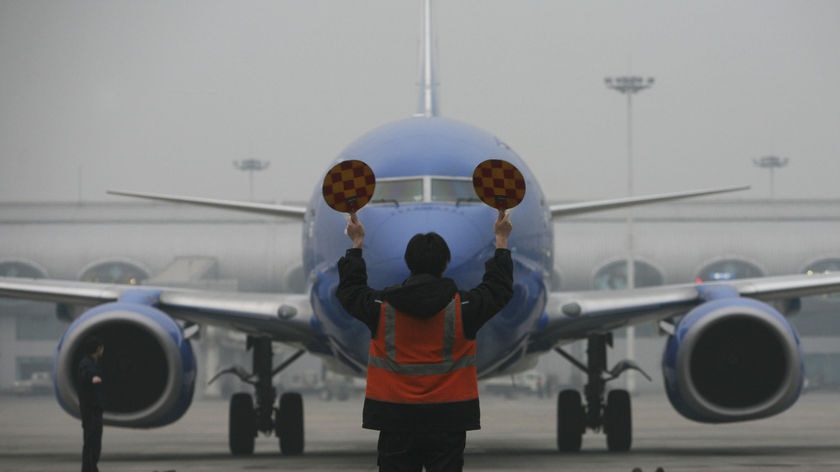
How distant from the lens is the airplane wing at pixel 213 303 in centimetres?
1686

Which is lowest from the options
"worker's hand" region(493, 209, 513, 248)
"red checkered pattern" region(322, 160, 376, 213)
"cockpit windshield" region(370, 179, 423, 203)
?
"worker's hand" region(493, 209, 513, 248)

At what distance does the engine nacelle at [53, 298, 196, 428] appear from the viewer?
16750 mm

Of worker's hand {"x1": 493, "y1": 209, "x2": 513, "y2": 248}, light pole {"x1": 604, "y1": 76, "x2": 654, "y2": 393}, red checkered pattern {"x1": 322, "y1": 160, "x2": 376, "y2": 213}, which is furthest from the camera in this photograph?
light pole {"x1": 604, "y1": 76, "x2": 654, "y2": 393}

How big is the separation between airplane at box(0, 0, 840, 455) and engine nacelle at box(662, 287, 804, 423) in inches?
0.6

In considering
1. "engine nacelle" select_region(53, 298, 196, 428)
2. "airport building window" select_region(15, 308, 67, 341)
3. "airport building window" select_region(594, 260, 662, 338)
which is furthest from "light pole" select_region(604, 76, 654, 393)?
"engine nacelle" select_region(53, 298, 196, 428)

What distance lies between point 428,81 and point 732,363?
21.4ft

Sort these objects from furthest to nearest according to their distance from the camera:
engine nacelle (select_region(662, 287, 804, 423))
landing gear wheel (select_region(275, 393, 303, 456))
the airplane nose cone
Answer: landing gear wheel (select_region(275, 393, 303, 456)), engine nacelle (select_region(662, 287, 804, 423)), the airplane nose cone

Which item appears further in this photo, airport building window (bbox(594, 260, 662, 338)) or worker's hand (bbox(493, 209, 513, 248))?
airport building window (bbox(594, 260, 662, 338))

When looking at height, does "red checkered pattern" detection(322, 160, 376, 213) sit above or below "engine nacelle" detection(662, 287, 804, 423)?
above

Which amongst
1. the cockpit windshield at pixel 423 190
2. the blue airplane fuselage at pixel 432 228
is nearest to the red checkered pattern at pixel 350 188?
the blue airplane fuselage at pixel 432 228

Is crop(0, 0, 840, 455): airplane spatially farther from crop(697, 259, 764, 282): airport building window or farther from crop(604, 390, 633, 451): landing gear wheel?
crop(697, 259, 764, 282): airport building window

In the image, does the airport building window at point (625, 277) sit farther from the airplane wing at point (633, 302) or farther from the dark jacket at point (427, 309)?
the dark jacket at point (427, 309)

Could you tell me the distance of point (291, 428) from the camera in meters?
18.8

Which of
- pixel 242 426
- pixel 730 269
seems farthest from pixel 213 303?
pixel 730 269
